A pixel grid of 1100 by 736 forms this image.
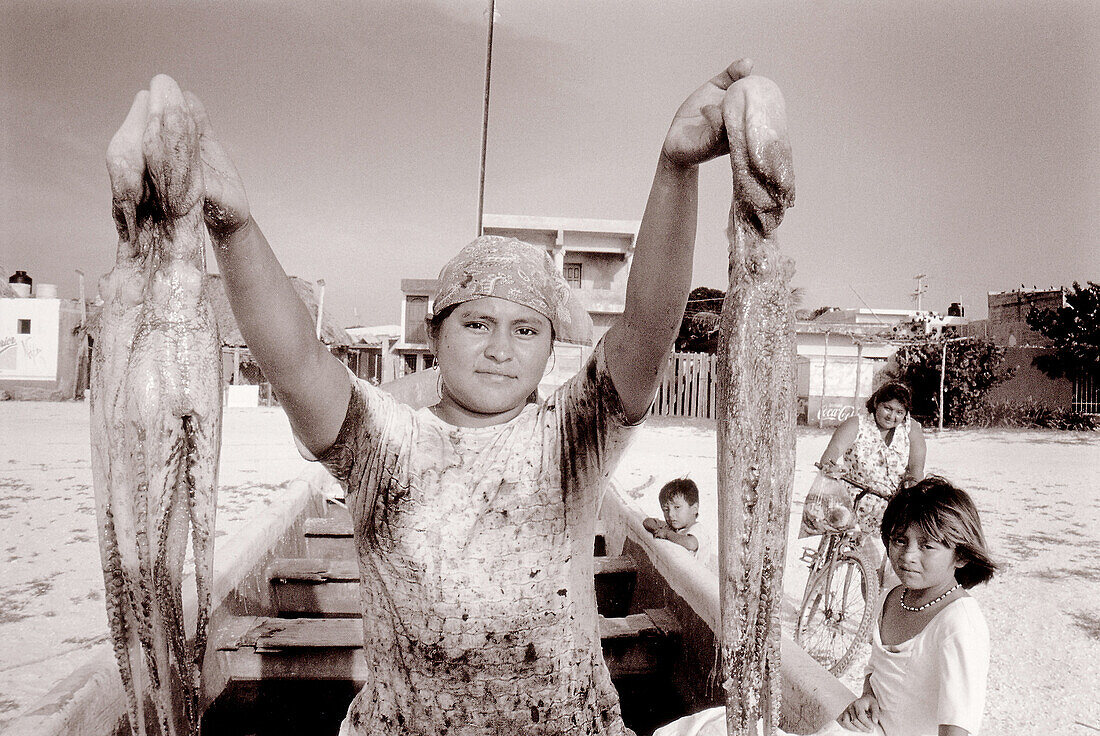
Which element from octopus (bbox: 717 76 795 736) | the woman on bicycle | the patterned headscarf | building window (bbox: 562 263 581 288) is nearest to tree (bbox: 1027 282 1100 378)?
building window (bbox: 562 263 581 288)

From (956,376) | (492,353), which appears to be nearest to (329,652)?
(492,353)

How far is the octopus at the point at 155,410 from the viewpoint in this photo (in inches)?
39.9

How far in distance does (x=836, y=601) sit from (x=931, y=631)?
3413 millimetres

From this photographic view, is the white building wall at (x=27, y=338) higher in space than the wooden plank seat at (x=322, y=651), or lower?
higher

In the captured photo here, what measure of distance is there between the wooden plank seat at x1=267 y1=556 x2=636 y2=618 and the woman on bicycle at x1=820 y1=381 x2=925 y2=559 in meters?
1.82

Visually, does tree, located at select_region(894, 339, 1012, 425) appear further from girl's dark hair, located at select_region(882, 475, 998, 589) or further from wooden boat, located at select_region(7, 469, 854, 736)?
girl's dark hair, located at select_region(882, 475, 998, 589)

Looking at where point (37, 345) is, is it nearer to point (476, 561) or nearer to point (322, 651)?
point (322, 651)

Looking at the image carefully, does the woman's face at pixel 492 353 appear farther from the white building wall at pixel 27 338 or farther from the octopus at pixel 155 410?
the white building wall at pixel 27 338

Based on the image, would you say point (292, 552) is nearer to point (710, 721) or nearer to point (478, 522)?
point (710, 721)

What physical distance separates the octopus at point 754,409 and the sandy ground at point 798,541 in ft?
14.6

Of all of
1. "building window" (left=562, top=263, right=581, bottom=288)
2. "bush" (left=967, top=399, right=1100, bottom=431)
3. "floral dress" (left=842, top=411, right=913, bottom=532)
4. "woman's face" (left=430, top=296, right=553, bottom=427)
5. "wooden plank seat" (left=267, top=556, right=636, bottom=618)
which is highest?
"building window" (left=562, top=263, right=581, bottom=288)

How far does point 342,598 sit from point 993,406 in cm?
2534

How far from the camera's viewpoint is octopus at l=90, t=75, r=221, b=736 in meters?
1.01

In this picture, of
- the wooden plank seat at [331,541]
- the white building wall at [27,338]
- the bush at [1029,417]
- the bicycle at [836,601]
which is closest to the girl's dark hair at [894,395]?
the bicycle at [836,601]
